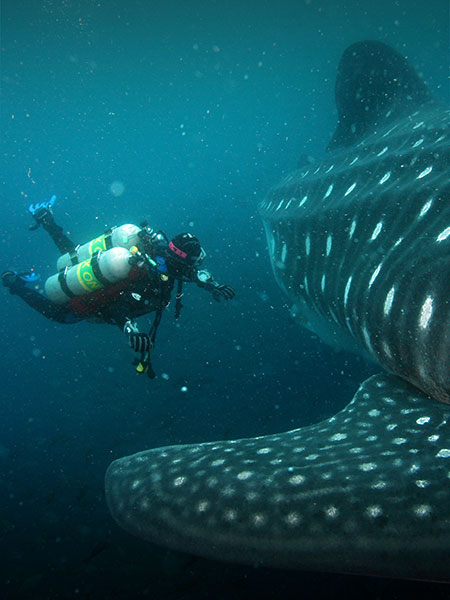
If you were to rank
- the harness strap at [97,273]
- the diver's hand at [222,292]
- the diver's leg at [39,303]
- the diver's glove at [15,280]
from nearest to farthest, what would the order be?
the harness strap at [97,273] < the diver's hand at [222,292] < the diver's leg at [39,303] < the diver's glove at [15,280]

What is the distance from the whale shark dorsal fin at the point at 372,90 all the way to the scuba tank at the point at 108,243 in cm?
494

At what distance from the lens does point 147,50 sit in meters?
37.1

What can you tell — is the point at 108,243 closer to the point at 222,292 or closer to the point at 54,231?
the point at 222,292

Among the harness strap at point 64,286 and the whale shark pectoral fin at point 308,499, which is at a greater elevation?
the harness strap at point 64,286

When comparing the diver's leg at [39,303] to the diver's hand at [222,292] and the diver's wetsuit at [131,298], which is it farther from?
the diver's hand at [222,292]

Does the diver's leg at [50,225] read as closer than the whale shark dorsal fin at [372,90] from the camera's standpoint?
No

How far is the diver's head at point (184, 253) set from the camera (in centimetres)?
540

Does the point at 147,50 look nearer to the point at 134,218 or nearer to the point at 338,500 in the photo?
the point at 134,218

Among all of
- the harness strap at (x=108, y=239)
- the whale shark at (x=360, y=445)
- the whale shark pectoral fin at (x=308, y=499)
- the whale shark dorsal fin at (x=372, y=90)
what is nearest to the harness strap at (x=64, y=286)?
the harness strap at (x=108, y=239)

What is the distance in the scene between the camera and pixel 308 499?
164cm

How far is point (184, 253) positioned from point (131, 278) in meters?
1.06

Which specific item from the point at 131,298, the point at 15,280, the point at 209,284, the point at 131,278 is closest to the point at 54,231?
the point at 15,280

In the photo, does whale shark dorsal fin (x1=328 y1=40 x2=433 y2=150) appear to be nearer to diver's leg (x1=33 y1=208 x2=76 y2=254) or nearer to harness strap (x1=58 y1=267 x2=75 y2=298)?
harness strap (x1=58 y1=267 x2=75 y2=298)

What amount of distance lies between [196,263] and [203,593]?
13.4 ft
